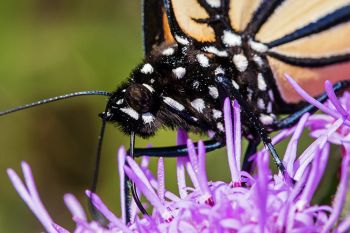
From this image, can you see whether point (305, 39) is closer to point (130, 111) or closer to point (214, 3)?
point (214, 3)

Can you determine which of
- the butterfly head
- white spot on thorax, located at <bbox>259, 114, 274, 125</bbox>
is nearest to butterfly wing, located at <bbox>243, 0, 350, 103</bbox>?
white spot on thorax, located at <bbox>259, 114, 274, 125</bbox>

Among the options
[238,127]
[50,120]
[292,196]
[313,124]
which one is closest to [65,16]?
[50,120]

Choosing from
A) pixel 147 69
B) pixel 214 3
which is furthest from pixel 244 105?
pixel 214 3

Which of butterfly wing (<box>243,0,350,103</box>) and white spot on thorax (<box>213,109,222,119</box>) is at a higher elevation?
butterfly wing (<box>243,0,350,103</box>)

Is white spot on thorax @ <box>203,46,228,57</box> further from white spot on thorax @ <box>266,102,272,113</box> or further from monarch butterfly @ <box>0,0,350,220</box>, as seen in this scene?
white spot on thorax @ <box>266,102,272,113</box>

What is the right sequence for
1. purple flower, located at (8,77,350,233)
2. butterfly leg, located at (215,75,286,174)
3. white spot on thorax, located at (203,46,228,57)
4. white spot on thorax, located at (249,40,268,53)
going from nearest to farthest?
purple flower, located at (8,77,350,233) → butterfly leg, located at (215,75,286,174) → white spot on thorax, located at (203,46,228,57) → white spot on thorax, located at (249,40,268,53)

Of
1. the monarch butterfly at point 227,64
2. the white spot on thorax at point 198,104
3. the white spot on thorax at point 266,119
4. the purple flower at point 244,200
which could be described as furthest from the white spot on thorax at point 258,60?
the purple flower at point 244,200

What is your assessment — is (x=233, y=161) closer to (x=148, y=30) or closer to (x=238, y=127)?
(x=238, y=127)
